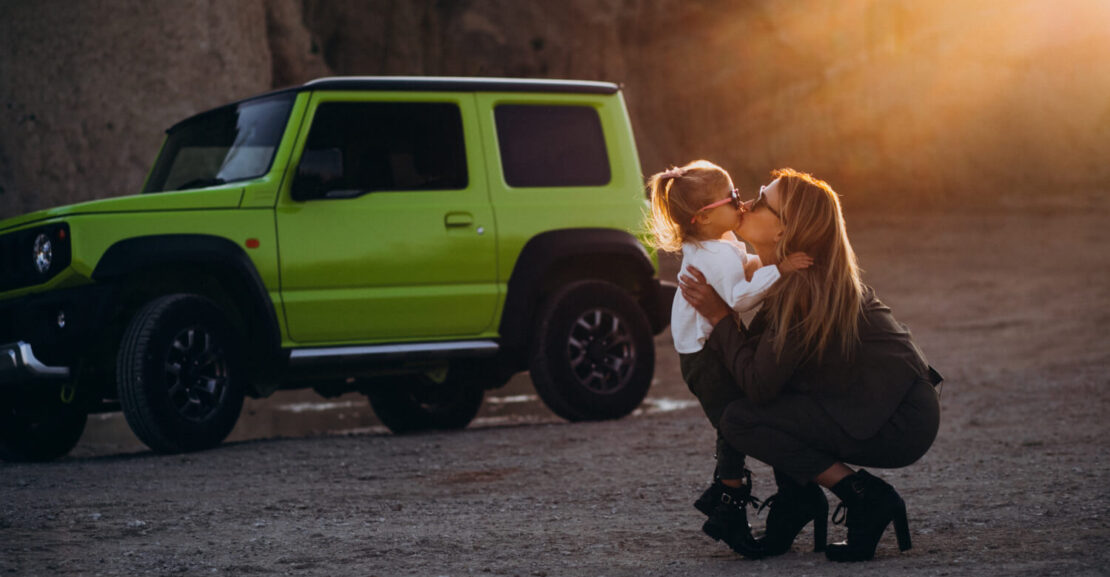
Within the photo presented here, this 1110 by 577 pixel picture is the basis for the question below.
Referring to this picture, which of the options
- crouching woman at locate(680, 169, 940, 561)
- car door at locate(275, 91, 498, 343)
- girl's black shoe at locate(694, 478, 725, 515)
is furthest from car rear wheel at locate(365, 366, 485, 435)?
crouching woman at locate(680, 169, 940, 561)

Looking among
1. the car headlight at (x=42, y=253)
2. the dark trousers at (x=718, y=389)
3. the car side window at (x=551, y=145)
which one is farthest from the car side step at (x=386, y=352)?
the dark trousers at (x=718, y=389)

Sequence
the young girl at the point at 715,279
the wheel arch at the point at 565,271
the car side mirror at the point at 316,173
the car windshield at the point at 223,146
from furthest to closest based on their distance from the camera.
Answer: the wheel arch at the point at 565,271
the car windshield at the point at 223,146
the car side mirror at the point at 316,173
the young girl at the point at 715,279

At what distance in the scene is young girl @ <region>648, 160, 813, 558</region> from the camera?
14.7 ft

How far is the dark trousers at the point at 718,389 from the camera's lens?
14.9ft

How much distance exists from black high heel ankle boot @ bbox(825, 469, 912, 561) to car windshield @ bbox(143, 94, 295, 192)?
4.61 m

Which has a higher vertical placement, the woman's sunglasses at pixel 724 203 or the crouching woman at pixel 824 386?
the woman's sunglasses at pixel 724 203

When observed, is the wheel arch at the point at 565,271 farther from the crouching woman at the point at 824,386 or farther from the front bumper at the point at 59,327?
the crouching woman at the point at 824,386

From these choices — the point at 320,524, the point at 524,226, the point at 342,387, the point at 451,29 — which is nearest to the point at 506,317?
the point at 524,226

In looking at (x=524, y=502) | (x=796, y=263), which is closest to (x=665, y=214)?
(x=796, y=263)

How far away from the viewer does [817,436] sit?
439 centimetres

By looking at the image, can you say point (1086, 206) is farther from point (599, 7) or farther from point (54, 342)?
point (54, 342)

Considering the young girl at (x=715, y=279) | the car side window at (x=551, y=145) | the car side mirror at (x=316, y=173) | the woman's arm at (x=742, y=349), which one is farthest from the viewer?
the car side window at (x=551, y=145)

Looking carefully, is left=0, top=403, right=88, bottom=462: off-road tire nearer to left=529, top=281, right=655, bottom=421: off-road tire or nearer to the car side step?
the car side step

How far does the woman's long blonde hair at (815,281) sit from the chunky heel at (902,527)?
1.62 feet
